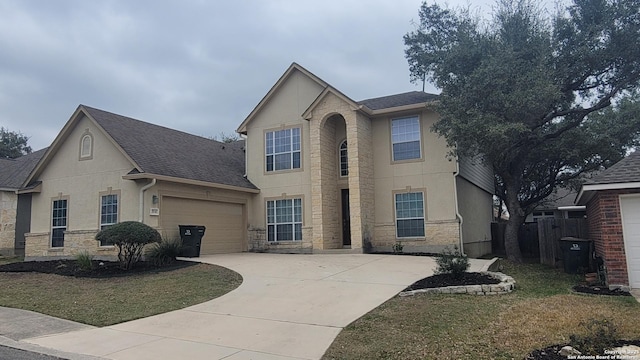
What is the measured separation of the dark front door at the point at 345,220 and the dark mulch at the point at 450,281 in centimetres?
906

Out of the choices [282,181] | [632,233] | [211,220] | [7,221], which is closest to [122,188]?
[211,220]

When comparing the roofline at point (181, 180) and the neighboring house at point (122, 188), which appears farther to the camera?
the neighboring house at point (122, 188)

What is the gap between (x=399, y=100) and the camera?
20.3 metres

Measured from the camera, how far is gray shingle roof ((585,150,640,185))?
36.3ft

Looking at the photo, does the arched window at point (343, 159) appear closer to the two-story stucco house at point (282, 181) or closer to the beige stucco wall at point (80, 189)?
the two-story stucco house at point (282, 181)

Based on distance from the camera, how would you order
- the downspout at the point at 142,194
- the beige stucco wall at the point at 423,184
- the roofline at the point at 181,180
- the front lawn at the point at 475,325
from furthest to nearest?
the beige stucco wall at the point at 423,184 < the downspout at the point at 142,194 < the roofline at the point at 181,180 < the front lawn at the point at 475,325

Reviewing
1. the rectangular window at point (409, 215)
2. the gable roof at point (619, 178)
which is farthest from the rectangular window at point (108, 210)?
the gable roof at point (619, 178)

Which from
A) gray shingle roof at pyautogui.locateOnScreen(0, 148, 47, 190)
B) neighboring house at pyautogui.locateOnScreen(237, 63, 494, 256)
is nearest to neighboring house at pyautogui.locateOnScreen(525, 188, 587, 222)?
neighboring house at pyautogui.locateOnScreen(237, 63, 494, 256)

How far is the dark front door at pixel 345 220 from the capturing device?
20.2 meters

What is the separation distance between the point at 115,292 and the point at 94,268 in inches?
140

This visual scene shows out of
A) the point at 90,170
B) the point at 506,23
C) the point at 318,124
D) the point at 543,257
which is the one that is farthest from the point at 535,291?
the point at 90,170

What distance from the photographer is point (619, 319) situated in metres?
7.30

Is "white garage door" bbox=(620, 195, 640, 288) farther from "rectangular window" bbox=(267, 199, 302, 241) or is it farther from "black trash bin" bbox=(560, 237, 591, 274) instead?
"rectangular window" bbox=(267, 199, 302, 241)

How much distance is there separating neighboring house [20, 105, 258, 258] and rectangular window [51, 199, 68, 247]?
0.04 m
